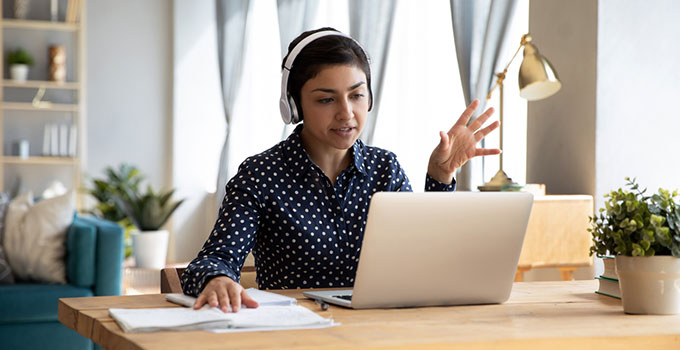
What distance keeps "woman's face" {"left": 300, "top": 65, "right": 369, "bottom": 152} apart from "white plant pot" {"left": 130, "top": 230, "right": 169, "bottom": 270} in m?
4.19

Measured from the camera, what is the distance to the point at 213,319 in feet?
3.77

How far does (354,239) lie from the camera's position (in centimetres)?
185

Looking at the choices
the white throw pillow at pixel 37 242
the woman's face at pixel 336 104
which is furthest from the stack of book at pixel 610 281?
the white throw pillow at pixel 37 242

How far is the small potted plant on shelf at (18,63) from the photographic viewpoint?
6332 mm

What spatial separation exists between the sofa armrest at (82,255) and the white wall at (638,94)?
90.6 inches

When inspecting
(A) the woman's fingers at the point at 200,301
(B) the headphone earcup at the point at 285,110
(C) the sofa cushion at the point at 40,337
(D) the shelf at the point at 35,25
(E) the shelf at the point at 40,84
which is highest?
(D) the shelf at the point at 35,25

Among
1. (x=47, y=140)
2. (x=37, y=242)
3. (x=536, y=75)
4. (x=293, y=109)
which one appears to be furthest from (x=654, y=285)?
(x=47, y=140)

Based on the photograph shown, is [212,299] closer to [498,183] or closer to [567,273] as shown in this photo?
[498,183]

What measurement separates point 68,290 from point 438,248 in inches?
109

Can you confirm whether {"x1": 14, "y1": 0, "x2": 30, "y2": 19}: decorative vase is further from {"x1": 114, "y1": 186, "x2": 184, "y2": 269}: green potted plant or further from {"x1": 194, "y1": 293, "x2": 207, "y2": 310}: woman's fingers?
{"x1": 194, "y1": 293, "x2": 207, "y2": 310}: woman's fingers

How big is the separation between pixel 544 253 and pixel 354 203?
4.44 ft

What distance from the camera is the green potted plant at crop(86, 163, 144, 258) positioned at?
20.5 feet

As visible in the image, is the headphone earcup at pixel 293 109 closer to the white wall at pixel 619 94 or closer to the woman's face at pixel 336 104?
the woman's face at pixel 336 104

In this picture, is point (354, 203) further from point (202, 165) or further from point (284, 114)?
point (202, 165)
